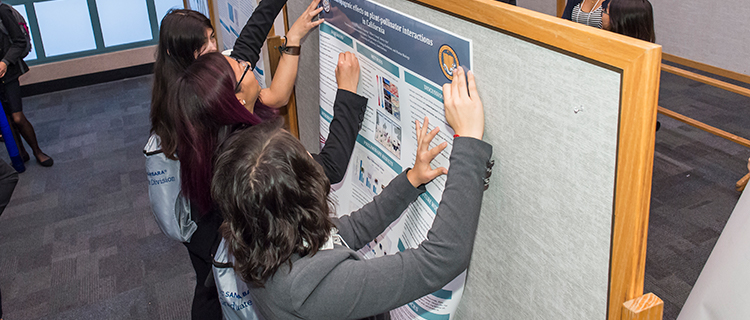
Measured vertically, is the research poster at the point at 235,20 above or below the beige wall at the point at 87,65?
above

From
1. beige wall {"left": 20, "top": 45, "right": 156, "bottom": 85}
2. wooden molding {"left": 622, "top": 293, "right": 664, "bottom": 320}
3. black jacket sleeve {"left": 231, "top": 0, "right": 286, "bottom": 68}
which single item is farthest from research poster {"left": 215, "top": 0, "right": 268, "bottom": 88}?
beige wall {"left": 20, "top": 45, "right": 156, "bottom": 85}

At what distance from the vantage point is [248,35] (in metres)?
1.81

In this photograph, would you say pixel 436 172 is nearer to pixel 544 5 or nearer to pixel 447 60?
pixel 447 60


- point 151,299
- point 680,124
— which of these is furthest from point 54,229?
point 680,124

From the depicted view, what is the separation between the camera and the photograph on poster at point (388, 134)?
4.30 ft

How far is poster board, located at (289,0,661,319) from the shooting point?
2.30 feet

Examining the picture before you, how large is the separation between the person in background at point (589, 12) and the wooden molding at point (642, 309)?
2.16m

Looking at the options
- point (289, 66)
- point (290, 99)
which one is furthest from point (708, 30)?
Result: point (289, 66)

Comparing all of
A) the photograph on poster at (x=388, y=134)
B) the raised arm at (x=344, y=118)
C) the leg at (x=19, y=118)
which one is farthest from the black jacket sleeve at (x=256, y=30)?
the leg at (x=19, y=118)

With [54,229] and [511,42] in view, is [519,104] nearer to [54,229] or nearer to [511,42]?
[511,42]

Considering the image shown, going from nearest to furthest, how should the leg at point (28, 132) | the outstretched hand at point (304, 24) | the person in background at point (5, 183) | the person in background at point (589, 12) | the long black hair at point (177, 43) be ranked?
the outstretched hand at point (304, 24), the long black hair at point (177, 43), the person in background at point (5, 183), the person in background at point (589, 12), the leg at point (28, 132)

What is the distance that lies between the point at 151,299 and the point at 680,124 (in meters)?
4.65

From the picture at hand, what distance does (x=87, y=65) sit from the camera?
6051 mm

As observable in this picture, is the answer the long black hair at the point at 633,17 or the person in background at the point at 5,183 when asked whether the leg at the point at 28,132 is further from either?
the long black hair at the point at 633,17
